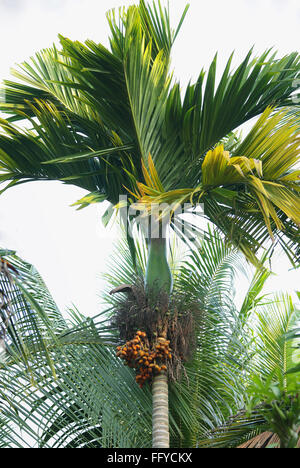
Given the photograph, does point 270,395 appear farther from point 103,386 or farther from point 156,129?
point 156,129

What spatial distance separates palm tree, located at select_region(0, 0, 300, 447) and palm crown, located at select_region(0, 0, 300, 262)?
1 centimetres

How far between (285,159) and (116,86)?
190 cm

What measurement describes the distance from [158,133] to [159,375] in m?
2.48

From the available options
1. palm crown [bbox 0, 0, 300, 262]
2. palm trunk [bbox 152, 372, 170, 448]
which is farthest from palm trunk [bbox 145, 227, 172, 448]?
palm crown [bbox 0, 0, 300, 262]

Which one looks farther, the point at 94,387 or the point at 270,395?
the point at 94,387

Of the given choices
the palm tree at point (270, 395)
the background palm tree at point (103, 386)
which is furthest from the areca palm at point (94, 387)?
the palm tree at point (270, 395)

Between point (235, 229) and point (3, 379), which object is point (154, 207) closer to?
point (235, 229)

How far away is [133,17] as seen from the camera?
6035 mm

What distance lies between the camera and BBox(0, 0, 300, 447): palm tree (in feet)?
19.1

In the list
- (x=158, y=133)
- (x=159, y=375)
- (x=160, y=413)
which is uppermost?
(x=158, y=133)

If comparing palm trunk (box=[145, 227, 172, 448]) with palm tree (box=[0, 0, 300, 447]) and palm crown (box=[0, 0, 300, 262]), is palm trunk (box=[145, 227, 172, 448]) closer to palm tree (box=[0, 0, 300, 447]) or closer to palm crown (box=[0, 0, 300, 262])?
palm tree (box=[0, 0, 300, 447])

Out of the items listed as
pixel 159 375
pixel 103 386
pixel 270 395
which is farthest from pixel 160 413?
pixel 270 395

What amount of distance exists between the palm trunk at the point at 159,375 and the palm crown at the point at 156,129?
1.94ft

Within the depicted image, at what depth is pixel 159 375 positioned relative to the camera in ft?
17.5
